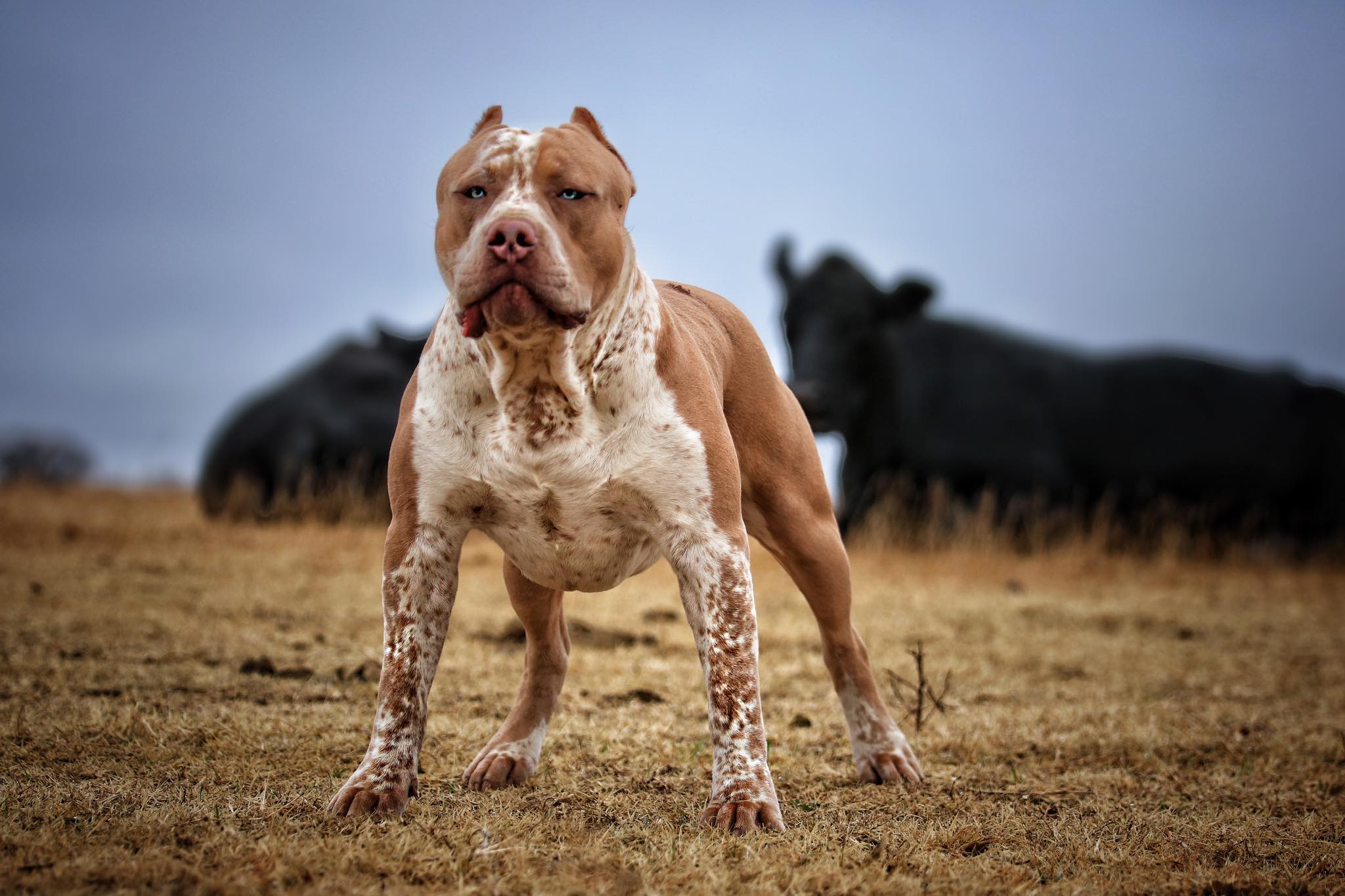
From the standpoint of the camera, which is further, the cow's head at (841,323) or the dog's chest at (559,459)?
the cow's head at (841,323)

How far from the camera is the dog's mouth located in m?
2.68

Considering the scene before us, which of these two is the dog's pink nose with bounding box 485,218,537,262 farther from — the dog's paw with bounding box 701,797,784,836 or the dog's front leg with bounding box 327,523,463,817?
the dog's paw with bounding box 701,797,784,836

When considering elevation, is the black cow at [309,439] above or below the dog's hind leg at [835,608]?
above

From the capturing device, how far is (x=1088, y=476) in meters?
12.5

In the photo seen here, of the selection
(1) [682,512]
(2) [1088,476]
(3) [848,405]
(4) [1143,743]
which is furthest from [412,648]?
(2) [1088,476]

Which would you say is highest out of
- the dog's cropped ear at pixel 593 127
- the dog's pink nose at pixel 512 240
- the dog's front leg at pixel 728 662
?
the dog's cropped ear at pixel 593 127

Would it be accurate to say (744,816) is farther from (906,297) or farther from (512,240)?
(906,297)

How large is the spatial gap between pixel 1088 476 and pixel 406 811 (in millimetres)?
11027

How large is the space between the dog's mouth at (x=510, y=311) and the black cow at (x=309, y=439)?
9238 millimetres

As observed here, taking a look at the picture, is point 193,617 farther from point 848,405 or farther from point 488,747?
point 848,405

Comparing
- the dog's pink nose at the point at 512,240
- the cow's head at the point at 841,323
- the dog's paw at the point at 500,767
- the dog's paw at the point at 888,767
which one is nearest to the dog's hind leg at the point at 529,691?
the dog's paw at the point at 500,767

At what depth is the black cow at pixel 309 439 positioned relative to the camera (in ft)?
39.2

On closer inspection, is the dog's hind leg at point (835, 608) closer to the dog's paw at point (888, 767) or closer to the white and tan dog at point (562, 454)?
the dog's paw at point (888, 767)

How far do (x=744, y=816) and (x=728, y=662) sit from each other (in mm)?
378
